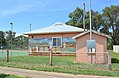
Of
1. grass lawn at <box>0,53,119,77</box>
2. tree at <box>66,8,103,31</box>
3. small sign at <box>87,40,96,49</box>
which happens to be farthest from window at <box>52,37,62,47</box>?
tree at <box>66,8,103,31</box>

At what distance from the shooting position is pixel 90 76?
11.3 metres

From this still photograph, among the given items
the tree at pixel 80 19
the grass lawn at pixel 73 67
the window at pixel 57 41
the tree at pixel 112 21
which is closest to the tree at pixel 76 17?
the tree at pixel 80 19

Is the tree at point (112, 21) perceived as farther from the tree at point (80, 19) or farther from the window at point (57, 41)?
the window at point (57, 41)

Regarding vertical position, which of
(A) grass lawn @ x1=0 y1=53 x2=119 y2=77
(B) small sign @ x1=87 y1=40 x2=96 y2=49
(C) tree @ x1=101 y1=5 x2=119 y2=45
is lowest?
(A) grass lawn @ x1=0 y1=53 x2=119 y2=77

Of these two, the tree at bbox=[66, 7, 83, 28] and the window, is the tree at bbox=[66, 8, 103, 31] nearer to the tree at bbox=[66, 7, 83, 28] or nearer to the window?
the tree at bbox=[66, 7, 83, 28]

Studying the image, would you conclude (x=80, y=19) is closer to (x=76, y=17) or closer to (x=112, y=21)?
(x=76, y=17)

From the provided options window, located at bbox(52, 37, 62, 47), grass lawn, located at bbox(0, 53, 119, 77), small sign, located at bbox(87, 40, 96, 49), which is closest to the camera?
grass lawn, located at bbox(0, 53, 119, 77)

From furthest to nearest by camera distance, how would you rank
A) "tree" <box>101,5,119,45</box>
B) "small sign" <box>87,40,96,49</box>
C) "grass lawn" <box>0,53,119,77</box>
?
1. "tree" <box>101,5,119,45</box>
2. "small sign" <box>87,40,96,49</box>
3. "grass lawn" <box>0,53,119,77</box>

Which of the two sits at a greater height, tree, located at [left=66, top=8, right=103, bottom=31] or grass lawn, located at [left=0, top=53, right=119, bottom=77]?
tree, located at [left=66, top=8, right=103, bottom=31]

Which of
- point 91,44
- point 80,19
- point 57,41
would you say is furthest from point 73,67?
point 80,19

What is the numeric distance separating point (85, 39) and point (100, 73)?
800 centimetres

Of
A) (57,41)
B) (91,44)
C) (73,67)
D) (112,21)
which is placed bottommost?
(73,67)

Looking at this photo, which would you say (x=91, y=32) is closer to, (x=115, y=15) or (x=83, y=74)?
(x=83, y=74)

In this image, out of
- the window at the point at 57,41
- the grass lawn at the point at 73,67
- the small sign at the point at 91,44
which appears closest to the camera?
the grass lawn at the point at 73,67
